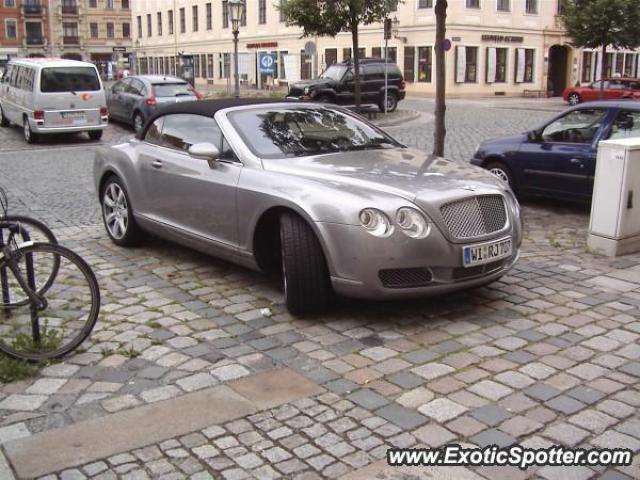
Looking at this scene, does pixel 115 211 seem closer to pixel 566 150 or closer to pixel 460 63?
pixel 566 150

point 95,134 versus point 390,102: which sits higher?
point 390,102

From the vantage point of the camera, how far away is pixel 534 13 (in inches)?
1738

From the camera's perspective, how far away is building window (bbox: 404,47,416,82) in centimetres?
4175

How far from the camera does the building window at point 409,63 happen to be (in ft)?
137

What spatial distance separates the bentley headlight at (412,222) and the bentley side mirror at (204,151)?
170 cm

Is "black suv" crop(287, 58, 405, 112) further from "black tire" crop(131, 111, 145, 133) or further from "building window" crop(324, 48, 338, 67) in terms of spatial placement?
"building window" crop(324, 48, 338, 67)

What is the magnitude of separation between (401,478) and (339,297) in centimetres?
256

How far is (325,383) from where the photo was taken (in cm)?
421

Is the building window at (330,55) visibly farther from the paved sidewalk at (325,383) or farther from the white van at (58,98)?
the paved sidewalk at (325,383)

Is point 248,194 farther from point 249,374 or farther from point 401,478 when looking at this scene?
point 401,478

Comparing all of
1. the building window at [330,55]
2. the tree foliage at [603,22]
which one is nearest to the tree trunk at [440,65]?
the tree foliage at [603,22]

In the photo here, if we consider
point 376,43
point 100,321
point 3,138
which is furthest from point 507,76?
point 100,321

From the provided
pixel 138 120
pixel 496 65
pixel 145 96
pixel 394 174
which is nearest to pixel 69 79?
pixel 145 96

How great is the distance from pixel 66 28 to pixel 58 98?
254 ft
